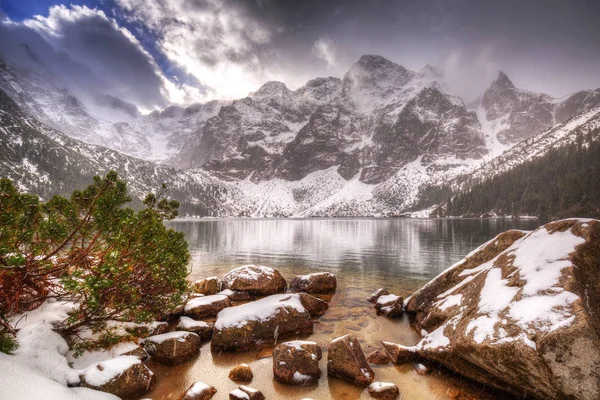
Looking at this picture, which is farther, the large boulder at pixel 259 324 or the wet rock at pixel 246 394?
the large boulder at pixel 259 324

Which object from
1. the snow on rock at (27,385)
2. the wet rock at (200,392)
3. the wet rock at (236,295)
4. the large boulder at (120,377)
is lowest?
the wet rock at (236,295)

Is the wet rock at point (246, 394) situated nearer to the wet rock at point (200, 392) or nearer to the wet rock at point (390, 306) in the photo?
the wet rock at point (200, 392)

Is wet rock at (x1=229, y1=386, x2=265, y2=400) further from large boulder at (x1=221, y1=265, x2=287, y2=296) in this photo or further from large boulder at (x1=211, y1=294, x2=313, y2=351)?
large boulder at (x1=221, y1=265, x2=287, y2=296)

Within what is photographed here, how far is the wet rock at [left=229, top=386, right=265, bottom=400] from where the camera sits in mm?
9000

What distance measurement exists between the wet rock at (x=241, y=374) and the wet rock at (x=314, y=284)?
1203cm

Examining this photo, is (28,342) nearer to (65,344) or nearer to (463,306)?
(65,344)

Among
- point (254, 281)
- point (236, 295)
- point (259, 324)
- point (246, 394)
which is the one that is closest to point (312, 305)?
point (259, 324)

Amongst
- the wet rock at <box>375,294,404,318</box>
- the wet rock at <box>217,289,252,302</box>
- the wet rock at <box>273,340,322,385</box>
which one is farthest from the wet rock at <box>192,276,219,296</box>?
the wet rock at <box>273,340,322,385</box>

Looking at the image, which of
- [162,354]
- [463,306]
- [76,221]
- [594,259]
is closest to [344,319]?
[463,306]

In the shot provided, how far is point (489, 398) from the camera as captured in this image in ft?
30.3

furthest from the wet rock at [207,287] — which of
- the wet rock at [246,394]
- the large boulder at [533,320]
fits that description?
the large boulder at [533,320]

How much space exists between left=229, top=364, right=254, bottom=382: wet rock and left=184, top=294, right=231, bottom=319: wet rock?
6.95 metres

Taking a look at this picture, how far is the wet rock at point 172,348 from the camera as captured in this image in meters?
11.7

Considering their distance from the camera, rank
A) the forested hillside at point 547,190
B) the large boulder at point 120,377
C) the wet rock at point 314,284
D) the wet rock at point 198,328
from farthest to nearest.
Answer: the forested hillside at point 547,190 → the wet rock at point 314,284 → the wet rock at point 198,328 → the large boulder at point 120,377
